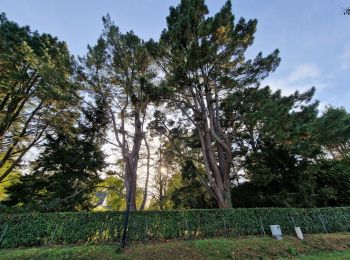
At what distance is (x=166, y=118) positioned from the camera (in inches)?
548

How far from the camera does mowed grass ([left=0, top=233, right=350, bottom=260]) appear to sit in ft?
20.6

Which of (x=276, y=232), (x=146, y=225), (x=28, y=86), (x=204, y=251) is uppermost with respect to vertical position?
(x=28, y=86)

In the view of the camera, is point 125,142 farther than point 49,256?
Yes

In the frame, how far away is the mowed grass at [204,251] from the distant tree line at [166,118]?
334cm

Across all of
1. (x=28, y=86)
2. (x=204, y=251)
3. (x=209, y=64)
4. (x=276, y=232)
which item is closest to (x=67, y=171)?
(x=28, y=86)

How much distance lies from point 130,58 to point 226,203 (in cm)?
1121

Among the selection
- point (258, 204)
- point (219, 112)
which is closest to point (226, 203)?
point (258, 204)

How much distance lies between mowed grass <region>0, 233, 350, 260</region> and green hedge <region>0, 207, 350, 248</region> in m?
0.74

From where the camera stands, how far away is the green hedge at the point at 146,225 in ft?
25.3

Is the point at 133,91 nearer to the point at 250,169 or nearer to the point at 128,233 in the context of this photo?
the point at 128,233

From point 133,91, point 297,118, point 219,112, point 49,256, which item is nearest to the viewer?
point 49,256

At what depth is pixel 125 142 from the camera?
12383 mm

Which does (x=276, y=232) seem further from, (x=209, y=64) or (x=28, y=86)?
(x=28, y=86)

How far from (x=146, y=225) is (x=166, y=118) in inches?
307
